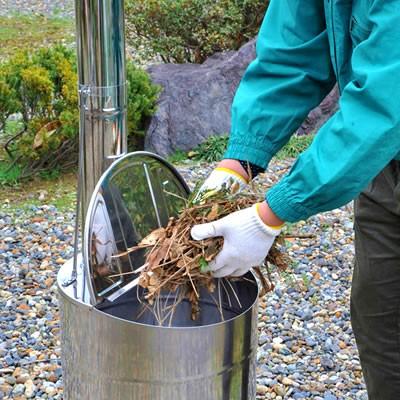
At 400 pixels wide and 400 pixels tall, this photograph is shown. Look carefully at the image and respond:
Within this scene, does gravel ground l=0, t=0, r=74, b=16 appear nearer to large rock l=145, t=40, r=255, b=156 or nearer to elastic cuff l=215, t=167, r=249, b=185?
large rock l=145, t=40, r=255, b=156

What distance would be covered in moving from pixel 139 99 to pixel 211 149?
1.91 ft

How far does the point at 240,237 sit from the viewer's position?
6.40ft

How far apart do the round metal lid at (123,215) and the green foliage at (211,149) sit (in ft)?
10.9

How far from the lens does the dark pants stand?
7.35 feet

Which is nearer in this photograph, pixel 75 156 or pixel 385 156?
pixel 385 156

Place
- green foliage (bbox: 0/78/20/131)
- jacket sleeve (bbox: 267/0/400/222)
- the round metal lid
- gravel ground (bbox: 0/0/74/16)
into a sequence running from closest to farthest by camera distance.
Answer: jacket sleeve (bbox: 267/0/400/222) → the round metal lid → green foliage (bbox: 0/78/20/131) → gravel ground (bbox: 0/0/74/16)

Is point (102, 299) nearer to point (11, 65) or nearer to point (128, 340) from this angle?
point (128, 340)

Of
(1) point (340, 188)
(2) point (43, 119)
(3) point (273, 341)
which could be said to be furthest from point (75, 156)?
(1) point (340, 188)

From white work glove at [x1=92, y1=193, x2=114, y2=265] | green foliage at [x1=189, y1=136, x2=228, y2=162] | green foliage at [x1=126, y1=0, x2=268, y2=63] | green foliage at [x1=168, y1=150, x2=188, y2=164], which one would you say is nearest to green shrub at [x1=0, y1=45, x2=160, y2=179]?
green foliage at [x1=168, y1=150, x2=188, y2=164]

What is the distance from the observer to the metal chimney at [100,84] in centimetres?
208

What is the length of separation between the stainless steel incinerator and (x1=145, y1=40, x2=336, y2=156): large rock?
3481 millimetres

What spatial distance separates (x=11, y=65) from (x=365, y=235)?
11.7ft

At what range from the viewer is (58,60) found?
543 cm

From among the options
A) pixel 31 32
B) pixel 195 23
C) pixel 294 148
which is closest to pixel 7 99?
pixel 294 148
